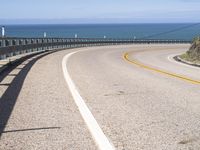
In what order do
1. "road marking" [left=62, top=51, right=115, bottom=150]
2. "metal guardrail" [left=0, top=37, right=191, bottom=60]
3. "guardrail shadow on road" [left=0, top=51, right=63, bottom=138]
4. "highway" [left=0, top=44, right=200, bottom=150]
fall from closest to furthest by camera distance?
1. "road marking" [left=62, top=51, right=115, bottom=150]
2. "highway" [left=0, top=44, right=200, bottom=150]
3. "guardrail shadow on road" [left=0, top=51, right=63, bottom=138]
4. "metal guardrail" [left=0, top=37, right=191, bottom=60]

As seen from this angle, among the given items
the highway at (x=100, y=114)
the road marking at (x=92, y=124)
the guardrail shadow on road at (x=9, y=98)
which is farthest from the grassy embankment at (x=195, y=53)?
the road marking at (x=92, y=124)

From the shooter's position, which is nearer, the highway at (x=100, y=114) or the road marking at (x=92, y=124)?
the road marking at (x=92, y=124)

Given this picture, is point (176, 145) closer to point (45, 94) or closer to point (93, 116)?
point (93, 116)

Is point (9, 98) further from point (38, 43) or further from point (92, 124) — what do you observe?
point (38, 43)

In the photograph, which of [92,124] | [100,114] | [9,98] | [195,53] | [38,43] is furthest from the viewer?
[38,43]

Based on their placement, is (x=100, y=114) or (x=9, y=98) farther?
(x=9, y=98)

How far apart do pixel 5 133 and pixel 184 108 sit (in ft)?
12.8

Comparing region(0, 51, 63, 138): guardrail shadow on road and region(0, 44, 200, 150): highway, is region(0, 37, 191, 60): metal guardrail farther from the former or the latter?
region(0, 44, 200, 150): highway

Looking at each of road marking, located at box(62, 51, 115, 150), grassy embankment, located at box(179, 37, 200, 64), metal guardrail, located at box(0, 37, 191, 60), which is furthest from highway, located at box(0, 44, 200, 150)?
grassy embankment, located at box(179, 37, 200, 64)

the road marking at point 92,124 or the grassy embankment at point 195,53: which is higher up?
the road marking at point 92,124

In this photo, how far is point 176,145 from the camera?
7.10 meters

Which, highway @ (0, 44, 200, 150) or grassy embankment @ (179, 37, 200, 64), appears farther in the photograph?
grassy embankment @ (179, 37, 200, 64)

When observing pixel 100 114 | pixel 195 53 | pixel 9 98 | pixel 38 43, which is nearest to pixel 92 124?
pixel 100 114

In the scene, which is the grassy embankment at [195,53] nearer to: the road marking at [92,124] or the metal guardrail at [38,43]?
the metal guardrail at [38,43]
